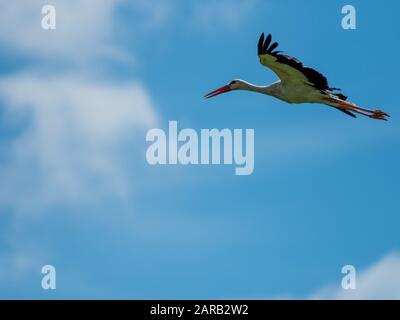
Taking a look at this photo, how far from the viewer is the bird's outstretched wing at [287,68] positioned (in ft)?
60.9

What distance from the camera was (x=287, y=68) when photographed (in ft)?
62.8

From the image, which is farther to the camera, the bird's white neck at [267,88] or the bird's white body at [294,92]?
the bird's white neck at [267,88]

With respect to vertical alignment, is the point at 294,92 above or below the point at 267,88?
below

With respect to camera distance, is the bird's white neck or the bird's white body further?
the bird's white neck

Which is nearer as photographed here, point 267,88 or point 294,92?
point 294,92

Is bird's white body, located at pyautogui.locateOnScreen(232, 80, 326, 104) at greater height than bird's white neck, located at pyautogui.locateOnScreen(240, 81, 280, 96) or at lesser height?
lesser

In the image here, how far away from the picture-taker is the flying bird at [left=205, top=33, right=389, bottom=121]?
18.7 m

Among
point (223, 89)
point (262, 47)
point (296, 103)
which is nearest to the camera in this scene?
point (262, 47)

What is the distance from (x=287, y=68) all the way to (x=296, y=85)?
61 centimetres
